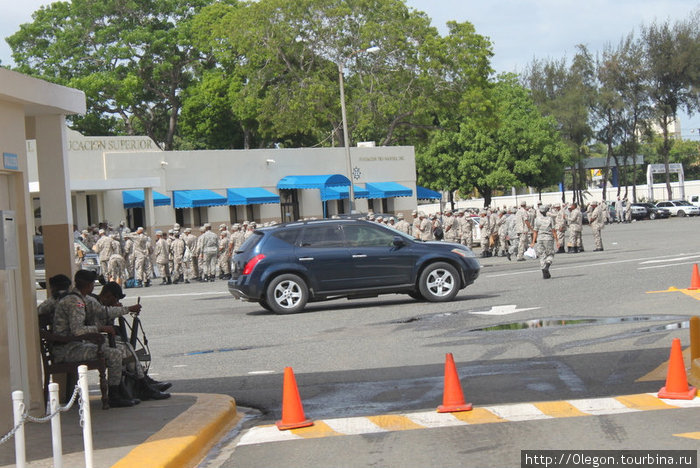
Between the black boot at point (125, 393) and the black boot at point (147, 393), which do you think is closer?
the black boot at point (125, 393)

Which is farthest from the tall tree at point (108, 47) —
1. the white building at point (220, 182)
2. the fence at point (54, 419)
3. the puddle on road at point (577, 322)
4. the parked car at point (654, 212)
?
the fence at point (54, 419)

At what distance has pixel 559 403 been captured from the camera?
29.4 feet

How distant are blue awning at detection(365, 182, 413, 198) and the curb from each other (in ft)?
140

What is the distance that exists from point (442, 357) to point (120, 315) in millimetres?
4119

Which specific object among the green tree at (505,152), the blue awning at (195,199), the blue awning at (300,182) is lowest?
the blue awning at (195,199)

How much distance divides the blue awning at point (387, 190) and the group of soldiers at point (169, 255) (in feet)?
63.8

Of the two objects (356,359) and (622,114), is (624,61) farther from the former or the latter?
(356,359)

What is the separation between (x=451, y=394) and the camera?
887 centimetres

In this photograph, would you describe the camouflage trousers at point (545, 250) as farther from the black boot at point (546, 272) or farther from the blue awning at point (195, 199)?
the blue awning at point (195, 199)

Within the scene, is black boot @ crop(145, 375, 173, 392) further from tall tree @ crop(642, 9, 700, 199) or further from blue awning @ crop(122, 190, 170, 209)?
tall tree @ crop(642, 9, 700, 199)

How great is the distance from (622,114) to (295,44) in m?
33.2

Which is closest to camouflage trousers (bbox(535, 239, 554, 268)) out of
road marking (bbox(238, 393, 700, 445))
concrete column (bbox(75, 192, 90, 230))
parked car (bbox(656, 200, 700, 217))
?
road marking (bbox(238, 393, 700, 445))

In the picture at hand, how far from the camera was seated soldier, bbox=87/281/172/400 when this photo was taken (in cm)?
984

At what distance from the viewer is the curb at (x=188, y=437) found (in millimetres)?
7449
